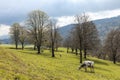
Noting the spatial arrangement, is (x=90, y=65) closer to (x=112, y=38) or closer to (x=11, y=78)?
(x=11, y=78)

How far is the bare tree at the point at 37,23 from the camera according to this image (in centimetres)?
10875

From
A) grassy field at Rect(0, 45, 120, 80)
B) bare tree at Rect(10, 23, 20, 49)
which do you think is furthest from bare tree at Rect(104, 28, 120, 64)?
bare tree at Rect(10, 23, 20, 49)

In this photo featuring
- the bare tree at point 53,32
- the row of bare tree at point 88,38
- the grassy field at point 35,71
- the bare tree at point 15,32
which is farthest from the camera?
the bare tree at point 15,32

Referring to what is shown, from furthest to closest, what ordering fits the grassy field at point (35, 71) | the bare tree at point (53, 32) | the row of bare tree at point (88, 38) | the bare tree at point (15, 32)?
1. the bare tree at point (15, 32)
2. the bare tree at point (53, 32)
3. the row of bare tree at point (88, 38)
4. the grassy field at point (35, 71)

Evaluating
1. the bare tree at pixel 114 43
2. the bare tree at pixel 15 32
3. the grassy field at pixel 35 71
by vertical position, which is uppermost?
the bare tree at pixel 15 32

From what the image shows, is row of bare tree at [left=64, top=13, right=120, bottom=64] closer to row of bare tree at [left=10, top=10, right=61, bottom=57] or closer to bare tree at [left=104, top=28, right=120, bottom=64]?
bare tree at [left=104, top=28, right=120, bottom=64]

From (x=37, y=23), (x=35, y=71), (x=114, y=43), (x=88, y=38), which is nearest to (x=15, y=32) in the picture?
(x=37, y=23)

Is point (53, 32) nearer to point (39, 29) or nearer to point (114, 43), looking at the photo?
point (39, 29)

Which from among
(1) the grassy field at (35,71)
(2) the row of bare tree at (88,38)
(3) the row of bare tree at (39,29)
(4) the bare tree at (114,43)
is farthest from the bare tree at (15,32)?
(1) the grassy field at (35,71)

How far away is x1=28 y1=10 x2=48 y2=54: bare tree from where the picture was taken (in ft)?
357

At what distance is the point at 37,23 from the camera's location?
11319cm

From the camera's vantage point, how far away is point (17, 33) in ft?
500

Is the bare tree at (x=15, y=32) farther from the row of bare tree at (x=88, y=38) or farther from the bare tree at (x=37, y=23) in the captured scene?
the row of bare tree at (x=88, y=38)

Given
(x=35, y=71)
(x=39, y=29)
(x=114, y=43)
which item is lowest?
(x=35, y=71)
